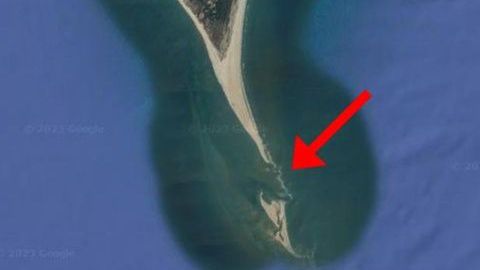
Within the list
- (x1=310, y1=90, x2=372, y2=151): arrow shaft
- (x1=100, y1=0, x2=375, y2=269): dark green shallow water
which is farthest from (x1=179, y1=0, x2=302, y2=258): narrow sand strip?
(x1=310, y1=90, x2=372, y2=151): arrow shaft

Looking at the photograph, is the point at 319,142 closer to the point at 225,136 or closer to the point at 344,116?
the point at 344,116

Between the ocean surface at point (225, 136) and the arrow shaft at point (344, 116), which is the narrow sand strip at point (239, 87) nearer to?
the ocean surface at point (225, 136)

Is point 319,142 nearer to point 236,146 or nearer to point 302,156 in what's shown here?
point 302,156

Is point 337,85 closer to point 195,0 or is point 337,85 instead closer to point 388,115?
point 388,115

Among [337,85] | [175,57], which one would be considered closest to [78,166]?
[175,57]

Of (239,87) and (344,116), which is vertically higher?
(239,87)

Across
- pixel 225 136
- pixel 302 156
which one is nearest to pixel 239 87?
pixel 225 136
